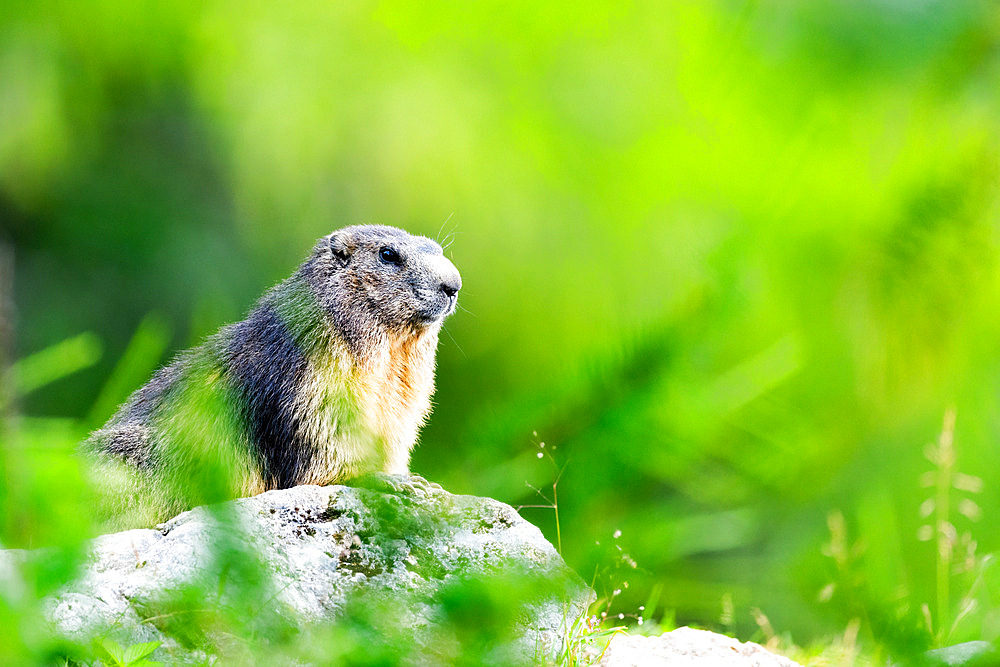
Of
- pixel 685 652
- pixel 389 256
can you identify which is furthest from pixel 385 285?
pixel 685 652

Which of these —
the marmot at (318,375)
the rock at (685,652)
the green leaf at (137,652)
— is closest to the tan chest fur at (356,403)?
the marmot at (318,375)

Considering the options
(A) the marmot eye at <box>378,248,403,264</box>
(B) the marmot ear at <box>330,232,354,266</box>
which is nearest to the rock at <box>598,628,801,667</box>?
(A) the marmot eye at <box>378,248,403,264</box>

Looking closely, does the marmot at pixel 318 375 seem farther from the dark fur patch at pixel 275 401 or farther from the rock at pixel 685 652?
the rock at pixel 685 652

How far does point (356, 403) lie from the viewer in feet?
9.71

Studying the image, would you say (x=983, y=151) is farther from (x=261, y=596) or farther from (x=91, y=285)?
(x=91, y=285)

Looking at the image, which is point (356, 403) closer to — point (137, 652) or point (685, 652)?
point (685, 652)

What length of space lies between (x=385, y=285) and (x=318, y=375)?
38 centimetres

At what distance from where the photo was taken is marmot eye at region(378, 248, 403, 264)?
10.7ft

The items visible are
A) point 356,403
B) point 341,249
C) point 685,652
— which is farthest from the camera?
point 341,249

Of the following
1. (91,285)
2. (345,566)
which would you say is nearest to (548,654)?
(345,566)

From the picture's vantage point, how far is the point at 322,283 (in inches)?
127

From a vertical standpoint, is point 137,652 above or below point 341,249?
below

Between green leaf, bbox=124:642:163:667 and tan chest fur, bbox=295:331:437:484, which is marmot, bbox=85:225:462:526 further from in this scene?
green leaf, bbox=124:642:163:667

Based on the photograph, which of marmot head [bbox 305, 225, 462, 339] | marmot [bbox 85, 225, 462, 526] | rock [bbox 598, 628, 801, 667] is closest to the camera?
rock [bbox 598, 628, 801, 667]
